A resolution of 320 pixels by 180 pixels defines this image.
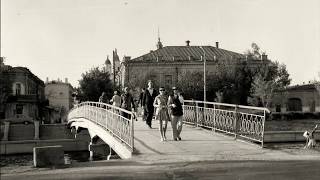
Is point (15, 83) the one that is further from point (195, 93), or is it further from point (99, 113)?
point (99, 113)

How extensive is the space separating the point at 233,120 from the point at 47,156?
7036 millimetres

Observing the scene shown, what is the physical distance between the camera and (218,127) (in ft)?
58.2

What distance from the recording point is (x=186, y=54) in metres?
66.4

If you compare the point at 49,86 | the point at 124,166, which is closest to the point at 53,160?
the point at 124,166

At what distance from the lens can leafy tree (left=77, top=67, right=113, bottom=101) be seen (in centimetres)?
5612

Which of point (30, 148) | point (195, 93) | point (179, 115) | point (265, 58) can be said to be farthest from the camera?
point (265, 58)

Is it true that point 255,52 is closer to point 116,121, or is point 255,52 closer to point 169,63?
point 169,63

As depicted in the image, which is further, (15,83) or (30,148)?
(15,83)

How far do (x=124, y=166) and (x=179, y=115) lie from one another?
16.3 feet

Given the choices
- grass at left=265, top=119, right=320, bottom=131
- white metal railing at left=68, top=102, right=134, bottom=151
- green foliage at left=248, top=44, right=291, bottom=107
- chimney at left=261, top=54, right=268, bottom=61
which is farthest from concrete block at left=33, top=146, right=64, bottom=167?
chimney at left=261, top=54, right=268, bottom=61

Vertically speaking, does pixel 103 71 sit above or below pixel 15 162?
above

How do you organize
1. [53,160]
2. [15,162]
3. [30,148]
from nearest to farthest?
[53,160] → [15,162] → [30,148]

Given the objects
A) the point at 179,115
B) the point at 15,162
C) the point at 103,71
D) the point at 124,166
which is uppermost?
the point at 103,71

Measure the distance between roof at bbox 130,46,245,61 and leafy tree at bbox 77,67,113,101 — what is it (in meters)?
7.17
